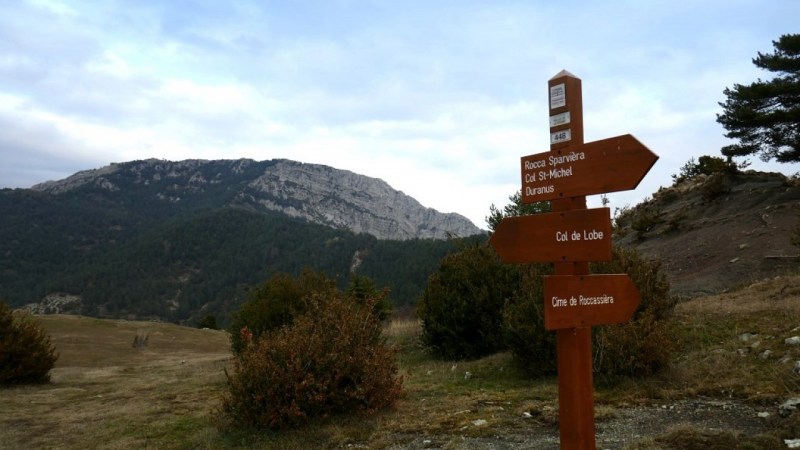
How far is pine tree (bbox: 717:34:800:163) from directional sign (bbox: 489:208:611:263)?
19358mm

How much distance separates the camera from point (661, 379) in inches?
286

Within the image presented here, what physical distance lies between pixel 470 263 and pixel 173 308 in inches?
5833

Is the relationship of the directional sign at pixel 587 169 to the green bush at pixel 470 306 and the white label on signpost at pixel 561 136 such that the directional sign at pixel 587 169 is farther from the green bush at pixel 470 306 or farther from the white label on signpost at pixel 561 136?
the green bush at pixel 470 306

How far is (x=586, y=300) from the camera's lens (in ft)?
13.2

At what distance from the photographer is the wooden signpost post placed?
156 inches

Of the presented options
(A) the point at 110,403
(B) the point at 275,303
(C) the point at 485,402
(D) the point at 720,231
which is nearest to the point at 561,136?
(C) the point at 485,402

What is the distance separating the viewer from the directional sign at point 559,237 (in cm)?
400

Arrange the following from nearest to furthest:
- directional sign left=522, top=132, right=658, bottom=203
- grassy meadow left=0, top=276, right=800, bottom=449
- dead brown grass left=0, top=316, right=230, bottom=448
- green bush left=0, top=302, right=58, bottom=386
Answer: directional sign left=522, top=132, right=658, bottom=203 → grassy meadow left=0, top=276, right=800, bottom=449 → dead brown grass left=0, top=316, right=230, bottom=448 → green bush left=0, top=302, right=58, bottom=386

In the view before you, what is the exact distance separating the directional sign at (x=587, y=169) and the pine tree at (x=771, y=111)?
19.2m

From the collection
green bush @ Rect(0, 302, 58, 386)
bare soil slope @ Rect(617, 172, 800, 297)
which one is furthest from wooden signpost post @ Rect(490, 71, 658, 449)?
green bush @ Rect(0, 302, 58, 386)

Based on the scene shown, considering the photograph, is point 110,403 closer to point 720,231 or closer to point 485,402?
point 485,402

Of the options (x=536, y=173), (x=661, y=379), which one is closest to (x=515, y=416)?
(x=661, y=379)

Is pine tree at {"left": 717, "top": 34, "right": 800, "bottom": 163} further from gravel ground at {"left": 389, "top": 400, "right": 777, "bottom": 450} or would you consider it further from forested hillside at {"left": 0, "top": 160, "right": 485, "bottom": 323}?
forested hillside at {"left": 0, "top": 160, "right": 485, "bottom": 323}

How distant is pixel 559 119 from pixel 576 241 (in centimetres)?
98
